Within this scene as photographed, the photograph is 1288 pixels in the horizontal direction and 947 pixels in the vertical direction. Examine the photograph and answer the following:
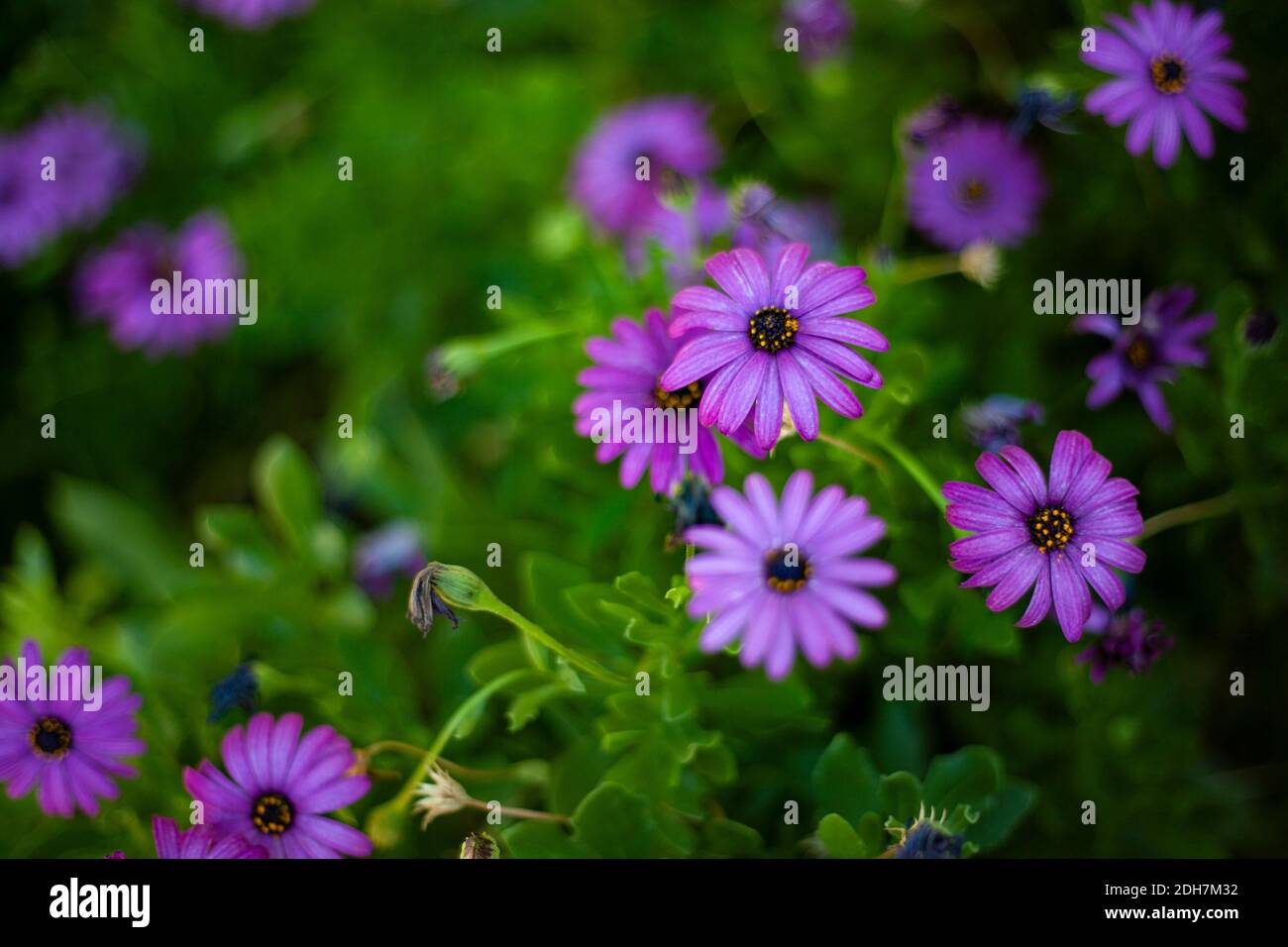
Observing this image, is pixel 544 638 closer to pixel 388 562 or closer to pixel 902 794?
pixel 902 794

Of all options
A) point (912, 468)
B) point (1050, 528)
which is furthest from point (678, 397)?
point (1050, 528)

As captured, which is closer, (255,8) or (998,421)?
(998,421)

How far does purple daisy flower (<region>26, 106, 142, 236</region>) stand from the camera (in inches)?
80.7

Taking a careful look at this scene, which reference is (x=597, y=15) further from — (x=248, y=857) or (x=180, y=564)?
(x=248, y=857)

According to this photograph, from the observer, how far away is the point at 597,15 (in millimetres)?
2117

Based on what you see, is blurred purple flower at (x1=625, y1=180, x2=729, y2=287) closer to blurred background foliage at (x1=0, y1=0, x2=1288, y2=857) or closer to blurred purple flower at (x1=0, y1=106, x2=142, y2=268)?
blurred background foliage at (x1=0, y1=0, x2=1288, y2=857)

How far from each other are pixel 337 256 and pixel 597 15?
0.76 meters

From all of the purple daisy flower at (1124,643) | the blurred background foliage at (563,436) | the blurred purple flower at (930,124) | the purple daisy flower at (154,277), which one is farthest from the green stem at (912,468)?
the purple daisy flower at (154,277)

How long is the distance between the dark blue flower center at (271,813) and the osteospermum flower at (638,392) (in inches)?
19.7

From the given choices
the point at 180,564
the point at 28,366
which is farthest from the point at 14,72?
the point at 180,564

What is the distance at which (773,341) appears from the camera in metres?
0.96

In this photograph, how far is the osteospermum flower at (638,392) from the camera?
39.8 inches

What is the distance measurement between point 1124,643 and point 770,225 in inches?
26.6

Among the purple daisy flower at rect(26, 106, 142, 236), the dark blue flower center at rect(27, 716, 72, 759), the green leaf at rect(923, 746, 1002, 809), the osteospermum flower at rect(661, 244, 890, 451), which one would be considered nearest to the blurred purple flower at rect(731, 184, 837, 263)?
the osteospermum flower at rect(661, 244, 890, 451)
